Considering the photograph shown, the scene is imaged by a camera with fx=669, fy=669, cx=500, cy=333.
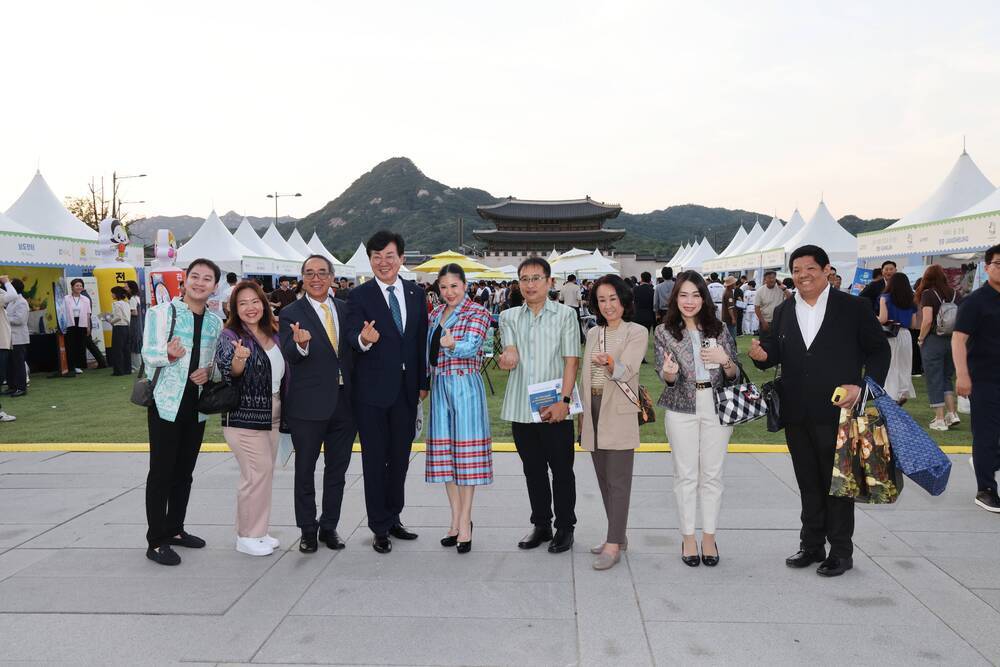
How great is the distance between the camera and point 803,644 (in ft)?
8.85

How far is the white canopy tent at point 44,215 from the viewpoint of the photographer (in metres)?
14.4

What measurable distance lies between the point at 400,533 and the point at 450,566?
53 cm

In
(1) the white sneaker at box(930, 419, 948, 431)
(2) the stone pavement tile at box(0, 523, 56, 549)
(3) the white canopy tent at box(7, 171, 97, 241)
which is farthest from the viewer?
(3) the white canopy tent at box(7, 171, 97, 241)

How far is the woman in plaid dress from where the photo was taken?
3656 millimetres

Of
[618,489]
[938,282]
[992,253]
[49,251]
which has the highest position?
[49,251]

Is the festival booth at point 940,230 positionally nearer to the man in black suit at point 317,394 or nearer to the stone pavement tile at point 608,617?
the stone pavement tile at point 608,617

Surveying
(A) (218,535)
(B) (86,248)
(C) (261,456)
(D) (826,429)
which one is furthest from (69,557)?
(B) (86,248)

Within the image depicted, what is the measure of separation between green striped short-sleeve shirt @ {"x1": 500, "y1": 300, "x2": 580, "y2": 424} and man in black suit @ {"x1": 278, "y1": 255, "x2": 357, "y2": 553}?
3.14 ft

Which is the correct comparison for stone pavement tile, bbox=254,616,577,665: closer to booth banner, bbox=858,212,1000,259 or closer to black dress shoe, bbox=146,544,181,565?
black dress shoe, bbox=146,544,181,565

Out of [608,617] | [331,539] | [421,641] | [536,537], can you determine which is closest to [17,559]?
[331,539]

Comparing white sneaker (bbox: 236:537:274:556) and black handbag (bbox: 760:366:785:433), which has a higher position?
black handbag (bbox: 760:366:785:433)

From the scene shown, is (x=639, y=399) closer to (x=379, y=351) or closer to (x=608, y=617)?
(x=608, y=617)

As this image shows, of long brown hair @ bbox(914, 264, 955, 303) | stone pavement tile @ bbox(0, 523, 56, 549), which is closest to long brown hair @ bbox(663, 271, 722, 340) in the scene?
stone pavement tile @ bbox(0, 523, 56, 549)

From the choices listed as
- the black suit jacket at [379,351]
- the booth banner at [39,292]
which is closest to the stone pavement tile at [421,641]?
the black suit jacket at [379,351]
